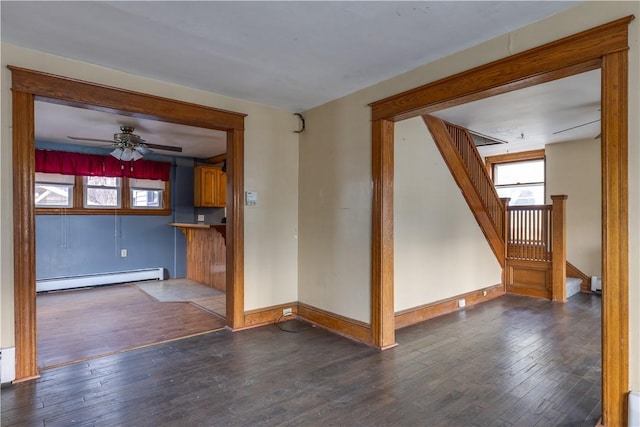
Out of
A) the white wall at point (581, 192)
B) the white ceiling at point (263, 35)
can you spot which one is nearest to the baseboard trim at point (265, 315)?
the white ceiling at point (263, 35)

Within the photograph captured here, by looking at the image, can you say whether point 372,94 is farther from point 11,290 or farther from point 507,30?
point 11,290

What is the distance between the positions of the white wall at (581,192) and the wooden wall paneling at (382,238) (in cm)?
447

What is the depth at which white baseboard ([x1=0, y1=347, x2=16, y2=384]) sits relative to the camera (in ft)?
7.90

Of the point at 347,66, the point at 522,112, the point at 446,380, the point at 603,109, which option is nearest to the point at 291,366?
the point at 446,380

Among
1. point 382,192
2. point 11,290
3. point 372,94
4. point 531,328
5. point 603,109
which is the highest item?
point 372,94

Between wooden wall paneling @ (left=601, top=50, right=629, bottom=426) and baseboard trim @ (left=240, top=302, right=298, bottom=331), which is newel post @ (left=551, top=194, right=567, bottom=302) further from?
baseboard trim @ (left=240, top=302, right=298, bottom=331)

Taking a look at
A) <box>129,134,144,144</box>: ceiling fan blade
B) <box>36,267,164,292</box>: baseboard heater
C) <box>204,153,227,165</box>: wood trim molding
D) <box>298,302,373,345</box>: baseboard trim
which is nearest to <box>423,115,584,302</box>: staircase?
<box>298,302,373,345</box>: baseboard trim

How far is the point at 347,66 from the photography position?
2846 mm

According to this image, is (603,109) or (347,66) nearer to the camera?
(603,109)

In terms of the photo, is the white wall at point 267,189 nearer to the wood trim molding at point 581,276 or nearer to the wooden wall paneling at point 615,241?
the wooden wall paneling at point 615,241

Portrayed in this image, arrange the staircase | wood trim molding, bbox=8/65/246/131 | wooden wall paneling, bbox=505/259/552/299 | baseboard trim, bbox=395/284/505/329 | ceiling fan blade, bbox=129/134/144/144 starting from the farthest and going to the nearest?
wooden wall paneling, bbox=505/259/552/299 < the staircase < ceiling fan blade, bbox=129/134/144/144 < baseboard trim, bbox=395/284/505/329 < wood trim molding, bbox=8/65/246/131

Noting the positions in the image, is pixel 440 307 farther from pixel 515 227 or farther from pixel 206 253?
pixel 206 253

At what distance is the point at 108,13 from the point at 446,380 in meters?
3.31

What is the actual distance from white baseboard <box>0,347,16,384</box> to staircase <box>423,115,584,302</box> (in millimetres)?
4563
